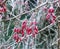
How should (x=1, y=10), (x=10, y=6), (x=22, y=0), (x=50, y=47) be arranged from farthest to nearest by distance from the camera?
(x=50, y=47) → (x=10, y=6) → (x=22, y=0) → (x=1, y=10)

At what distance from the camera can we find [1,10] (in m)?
2.32

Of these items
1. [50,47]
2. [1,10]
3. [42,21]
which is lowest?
[50,47]

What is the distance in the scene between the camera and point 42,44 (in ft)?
13.1

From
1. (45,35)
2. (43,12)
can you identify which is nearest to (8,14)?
(43,12)

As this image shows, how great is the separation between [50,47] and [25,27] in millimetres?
1613

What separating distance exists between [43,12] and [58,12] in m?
0.70

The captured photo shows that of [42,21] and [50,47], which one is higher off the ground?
[42,21]

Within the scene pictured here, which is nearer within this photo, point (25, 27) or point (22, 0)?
point (25, 27)

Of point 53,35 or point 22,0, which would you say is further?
point 53,35

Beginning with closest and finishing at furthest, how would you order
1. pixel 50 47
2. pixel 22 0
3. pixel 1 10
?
pixel 1 10 → pixel 22 0 → pixel 50 47

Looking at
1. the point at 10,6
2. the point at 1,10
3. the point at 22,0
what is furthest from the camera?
the point at 10,6

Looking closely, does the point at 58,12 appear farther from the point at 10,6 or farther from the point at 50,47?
the point at 10,6

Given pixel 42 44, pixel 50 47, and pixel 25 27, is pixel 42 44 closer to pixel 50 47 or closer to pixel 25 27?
pixel 50 47

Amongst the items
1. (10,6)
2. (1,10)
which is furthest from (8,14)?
(1,10)
